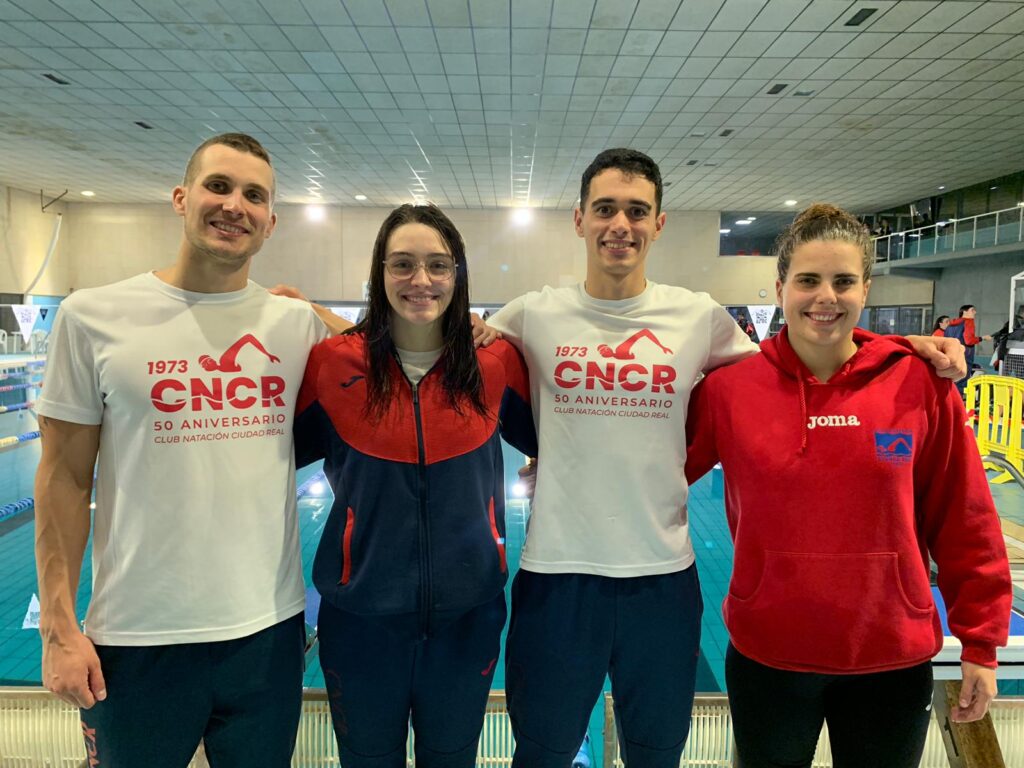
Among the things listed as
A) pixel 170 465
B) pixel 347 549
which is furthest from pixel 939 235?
pixel 170 465

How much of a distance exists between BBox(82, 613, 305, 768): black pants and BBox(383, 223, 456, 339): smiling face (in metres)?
0.84

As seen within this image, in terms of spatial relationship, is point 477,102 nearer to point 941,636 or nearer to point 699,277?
point 941,636

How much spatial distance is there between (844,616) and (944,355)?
2.16 ft

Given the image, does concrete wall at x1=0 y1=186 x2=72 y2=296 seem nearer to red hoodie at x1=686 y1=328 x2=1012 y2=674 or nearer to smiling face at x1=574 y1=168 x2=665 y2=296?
smiling face at x1=574 y1=168 x2=665 y2=296

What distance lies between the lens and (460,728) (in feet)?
4.89

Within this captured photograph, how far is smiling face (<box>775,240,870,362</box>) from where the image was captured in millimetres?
1448

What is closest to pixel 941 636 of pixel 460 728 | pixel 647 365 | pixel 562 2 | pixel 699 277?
pixel 647 365

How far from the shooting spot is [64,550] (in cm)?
142

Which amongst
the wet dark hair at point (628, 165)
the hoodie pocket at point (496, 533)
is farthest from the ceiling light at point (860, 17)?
the hoodie pocket at point (496, 533)

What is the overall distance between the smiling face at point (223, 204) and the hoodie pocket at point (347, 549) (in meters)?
0.68

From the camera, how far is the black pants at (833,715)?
1.42 m

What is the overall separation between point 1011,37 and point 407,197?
41.5 ft

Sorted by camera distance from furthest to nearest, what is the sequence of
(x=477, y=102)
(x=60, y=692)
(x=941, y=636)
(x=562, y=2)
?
(x=477, y=102) < (x=562, y=2) < (x=941, y=636) < (x=60, y=692)

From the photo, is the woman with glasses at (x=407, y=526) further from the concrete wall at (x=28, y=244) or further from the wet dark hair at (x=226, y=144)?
the concrete wall at (x=28, y=244)
